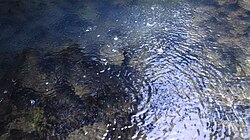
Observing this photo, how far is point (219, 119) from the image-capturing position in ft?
9.08

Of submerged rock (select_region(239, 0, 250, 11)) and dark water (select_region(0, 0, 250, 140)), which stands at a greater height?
submerged rock (select_region(239, 0, 250, 11))

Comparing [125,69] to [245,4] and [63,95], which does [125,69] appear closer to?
[63,95]

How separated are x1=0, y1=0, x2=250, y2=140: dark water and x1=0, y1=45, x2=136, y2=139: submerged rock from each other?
0.4 inches

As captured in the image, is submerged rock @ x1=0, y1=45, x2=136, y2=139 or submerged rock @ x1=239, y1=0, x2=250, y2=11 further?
submerged rock @ x1=239, y1=0, x2=250, y2=11

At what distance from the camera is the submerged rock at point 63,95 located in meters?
2.78

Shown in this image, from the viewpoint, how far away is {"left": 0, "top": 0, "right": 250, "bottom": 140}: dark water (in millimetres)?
2764

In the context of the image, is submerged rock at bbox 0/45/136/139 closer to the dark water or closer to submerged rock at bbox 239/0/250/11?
the dark water

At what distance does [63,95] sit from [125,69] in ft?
2.72

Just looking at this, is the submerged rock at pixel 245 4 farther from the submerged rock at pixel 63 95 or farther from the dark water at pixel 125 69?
the submerged rock at pixel 63 95

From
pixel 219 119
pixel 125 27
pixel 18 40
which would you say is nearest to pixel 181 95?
pixel 219 119

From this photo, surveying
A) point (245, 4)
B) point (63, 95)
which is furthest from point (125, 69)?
point (245, 4)

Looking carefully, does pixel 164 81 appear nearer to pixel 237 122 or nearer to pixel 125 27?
pixel 237 122

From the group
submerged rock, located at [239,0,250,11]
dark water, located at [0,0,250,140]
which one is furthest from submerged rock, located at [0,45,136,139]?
submerged rock, located at [239,0,250,11]

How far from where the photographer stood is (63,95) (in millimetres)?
3121
